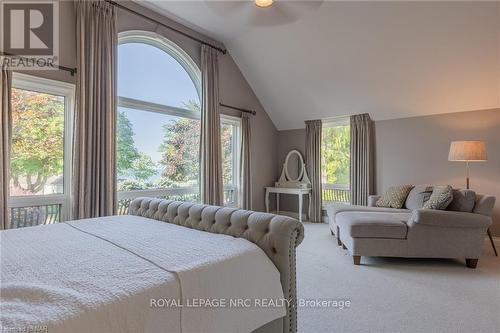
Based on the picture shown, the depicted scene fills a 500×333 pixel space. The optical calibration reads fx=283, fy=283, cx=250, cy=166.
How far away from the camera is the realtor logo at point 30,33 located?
2684 millimetres

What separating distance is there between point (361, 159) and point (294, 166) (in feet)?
4.84

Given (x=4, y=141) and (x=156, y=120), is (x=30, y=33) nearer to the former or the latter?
(x=4, y=141)

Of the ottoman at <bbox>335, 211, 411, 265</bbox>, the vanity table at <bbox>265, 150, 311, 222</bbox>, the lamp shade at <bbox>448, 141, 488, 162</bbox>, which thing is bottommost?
the ottoman at <bbox>335, 211, 411, 265</bbox>

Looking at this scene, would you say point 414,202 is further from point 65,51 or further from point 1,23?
point 1,23

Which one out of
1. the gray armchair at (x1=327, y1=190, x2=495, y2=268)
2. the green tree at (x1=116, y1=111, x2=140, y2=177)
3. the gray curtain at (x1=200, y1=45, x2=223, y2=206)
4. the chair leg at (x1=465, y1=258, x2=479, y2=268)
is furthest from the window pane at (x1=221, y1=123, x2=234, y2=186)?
the chair leg at (x1=465, y1=258, x2=479, y2=268)

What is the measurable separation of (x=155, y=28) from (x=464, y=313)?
4.55 m

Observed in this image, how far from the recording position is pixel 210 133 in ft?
14.9

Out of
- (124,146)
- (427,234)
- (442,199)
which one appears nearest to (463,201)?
(442,199)

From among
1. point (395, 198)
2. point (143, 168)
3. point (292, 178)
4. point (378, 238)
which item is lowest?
point (378, 238)

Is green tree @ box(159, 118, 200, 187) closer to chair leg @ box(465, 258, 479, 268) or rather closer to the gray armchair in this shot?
the gray armchair

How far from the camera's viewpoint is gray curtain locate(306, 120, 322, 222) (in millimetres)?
5711

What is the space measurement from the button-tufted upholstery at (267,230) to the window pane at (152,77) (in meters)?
2.50

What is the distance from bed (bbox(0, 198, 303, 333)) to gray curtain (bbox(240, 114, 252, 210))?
338cm

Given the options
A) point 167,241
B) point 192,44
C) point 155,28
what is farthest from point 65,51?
point 167,241
